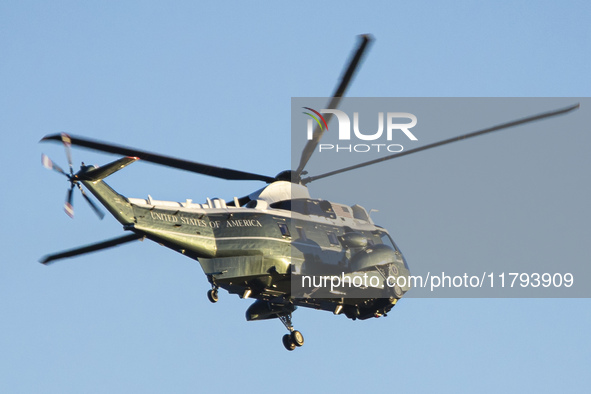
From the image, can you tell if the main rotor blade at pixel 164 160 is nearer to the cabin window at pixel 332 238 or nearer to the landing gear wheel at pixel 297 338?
the cabin window at pixel 332 238

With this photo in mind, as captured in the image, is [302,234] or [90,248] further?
[302,234]

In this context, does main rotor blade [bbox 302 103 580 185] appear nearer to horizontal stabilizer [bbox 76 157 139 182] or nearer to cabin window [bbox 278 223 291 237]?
cabin window [bbox 278 223 291 237]

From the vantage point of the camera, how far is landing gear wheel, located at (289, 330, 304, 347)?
34531 millimetres

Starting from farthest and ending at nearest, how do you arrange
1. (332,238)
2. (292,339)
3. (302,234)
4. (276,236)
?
(332,238) < (292,339) < (302,234) < (276,236)

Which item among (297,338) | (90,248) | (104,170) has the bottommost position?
(297,338)

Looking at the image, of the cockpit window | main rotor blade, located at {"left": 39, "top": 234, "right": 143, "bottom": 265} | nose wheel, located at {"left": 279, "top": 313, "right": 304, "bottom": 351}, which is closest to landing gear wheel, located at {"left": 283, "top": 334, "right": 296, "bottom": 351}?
nose wheel, located at {"left": 279, "top": 313, "right": 304, "bottom": 351}

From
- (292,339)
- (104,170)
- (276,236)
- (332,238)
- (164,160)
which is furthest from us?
(332,238)

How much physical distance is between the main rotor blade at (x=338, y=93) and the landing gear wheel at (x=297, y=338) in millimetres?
5430

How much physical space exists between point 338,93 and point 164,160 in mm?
6649

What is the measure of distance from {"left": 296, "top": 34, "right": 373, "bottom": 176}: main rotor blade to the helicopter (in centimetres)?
3

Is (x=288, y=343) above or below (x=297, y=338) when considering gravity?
below

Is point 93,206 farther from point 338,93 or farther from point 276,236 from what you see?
point 338,93

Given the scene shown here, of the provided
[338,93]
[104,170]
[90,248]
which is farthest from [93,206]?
[338,93]

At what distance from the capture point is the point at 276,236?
33.0 m
